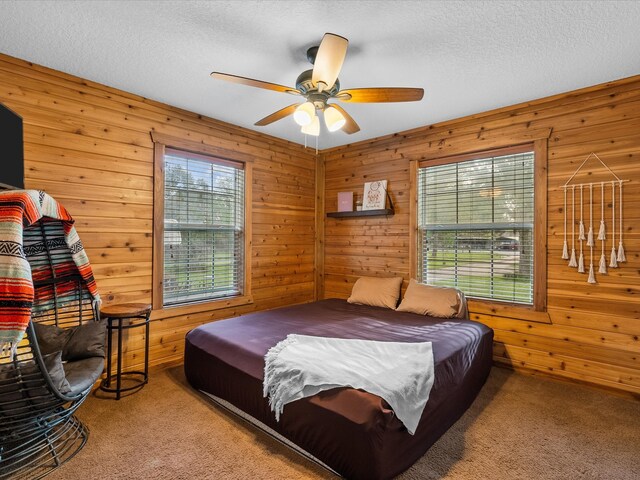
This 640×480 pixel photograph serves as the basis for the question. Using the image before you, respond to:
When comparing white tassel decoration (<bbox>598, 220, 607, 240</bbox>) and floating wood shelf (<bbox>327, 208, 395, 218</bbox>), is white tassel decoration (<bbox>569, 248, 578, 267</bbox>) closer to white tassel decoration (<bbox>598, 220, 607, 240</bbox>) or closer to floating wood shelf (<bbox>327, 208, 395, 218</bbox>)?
white tassel decoration (<bbox>598, 220, 607, 240</bbox>)

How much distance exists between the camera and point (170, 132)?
11.0ft

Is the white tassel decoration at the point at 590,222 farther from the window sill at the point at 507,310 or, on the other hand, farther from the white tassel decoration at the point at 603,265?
the window sill at the point at 507,310

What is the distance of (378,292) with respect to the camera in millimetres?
3896

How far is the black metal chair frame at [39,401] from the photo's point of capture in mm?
1615

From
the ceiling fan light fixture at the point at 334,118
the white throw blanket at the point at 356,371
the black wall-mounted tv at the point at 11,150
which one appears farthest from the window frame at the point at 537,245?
the black wall-mounted tv at the point at 11,150

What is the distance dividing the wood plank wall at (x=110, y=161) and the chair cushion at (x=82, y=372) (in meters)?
0.92

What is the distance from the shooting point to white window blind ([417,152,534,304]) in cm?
332

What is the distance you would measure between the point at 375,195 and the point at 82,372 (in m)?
3.40

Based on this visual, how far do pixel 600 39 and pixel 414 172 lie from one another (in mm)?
2016

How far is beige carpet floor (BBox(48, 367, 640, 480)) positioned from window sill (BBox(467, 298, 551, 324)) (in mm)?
649

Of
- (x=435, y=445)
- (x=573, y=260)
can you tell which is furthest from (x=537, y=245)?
(x=435, y=445)

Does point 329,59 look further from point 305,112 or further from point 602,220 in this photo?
point 602,220

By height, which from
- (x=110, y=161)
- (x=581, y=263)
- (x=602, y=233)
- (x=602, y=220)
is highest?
(x=110, y=161)

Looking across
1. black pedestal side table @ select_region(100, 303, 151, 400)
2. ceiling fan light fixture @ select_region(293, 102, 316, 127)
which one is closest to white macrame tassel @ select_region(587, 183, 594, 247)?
ceiling fan light fixture @ select_region(293, 102, 316, 127)
